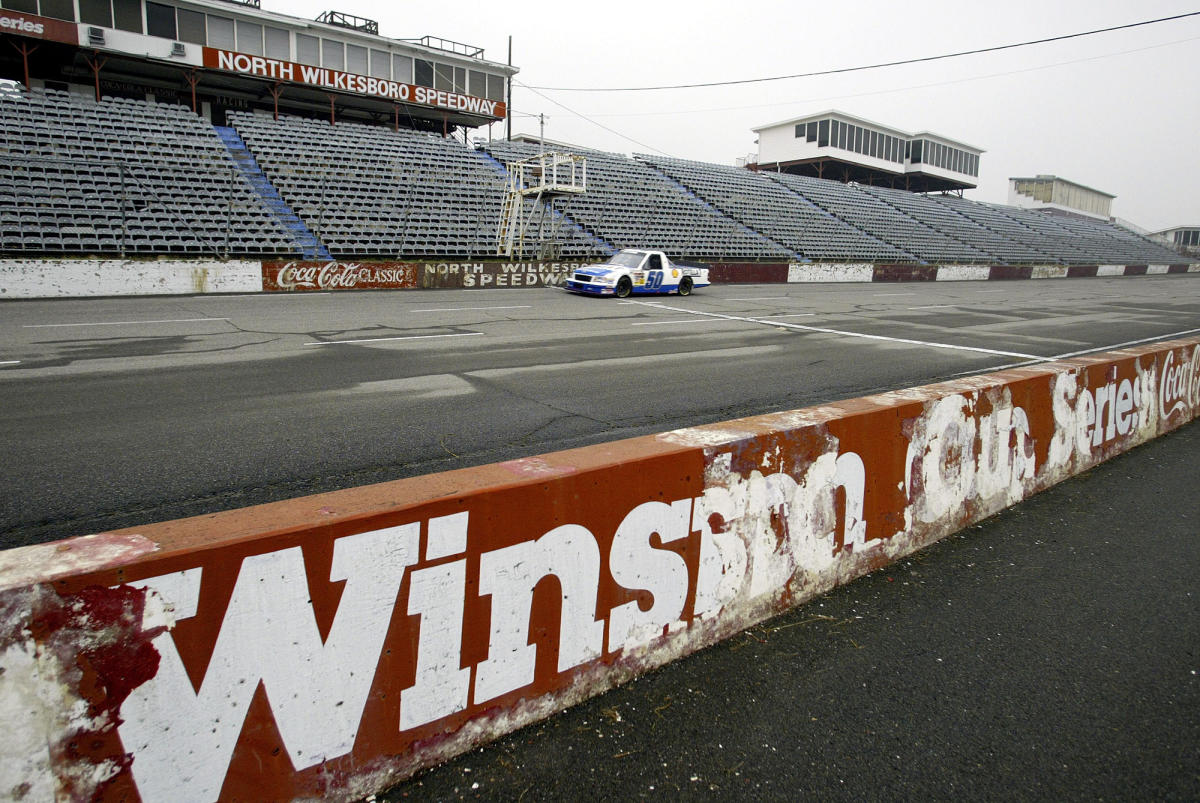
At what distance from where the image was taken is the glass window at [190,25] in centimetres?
2697

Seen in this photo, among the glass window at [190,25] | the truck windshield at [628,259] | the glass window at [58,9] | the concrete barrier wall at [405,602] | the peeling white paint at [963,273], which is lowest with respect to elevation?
the concrete barrier wall at [405,602]

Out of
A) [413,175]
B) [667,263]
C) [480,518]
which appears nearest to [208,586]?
[480,518]

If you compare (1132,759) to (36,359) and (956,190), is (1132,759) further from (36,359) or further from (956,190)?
(956,190)

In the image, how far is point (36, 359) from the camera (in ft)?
26.2

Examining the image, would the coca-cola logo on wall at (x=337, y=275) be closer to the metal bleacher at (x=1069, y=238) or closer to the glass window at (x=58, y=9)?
the glass window at (x=58, y=9)

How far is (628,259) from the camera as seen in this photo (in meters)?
21.0

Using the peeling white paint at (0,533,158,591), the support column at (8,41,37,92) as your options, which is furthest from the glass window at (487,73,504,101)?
the peeling white paint at (0,533,158,591)

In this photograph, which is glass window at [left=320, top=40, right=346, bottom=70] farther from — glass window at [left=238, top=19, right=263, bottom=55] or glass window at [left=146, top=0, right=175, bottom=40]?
glass window at [left=146, top=0, right=175, bottom=40]

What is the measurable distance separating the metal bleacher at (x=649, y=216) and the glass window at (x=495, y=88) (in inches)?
134

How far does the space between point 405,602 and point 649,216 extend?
31.3 meters

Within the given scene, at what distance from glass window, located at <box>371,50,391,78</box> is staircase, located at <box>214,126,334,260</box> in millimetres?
8881

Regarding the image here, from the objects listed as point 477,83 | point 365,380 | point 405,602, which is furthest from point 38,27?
point 405,602

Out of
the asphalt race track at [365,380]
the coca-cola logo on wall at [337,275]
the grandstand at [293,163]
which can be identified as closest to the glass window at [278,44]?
the grandstand at [293,163]

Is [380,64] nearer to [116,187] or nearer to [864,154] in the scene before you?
[116,187]
